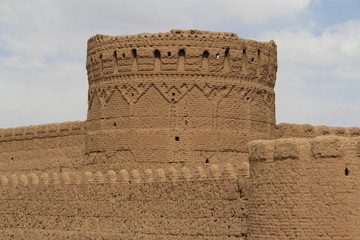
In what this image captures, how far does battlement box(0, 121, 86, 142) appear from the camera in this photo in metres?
37.4

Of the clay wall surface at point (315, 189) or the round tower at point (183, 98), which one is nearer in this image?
the clay wall surface at point (315, 189)

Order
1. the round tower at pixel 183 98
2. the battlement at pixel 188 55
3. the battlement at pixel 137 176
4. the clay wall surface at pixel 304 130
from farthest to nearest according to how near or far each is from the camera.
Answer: the clay wall surface at pixel 304 130
the battlement at pixel 188 55
the round tower at pixel 183 98
the battlement at pixel 137 176

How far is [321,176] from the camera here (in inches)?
910

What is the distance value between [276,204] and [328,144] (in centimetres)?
194

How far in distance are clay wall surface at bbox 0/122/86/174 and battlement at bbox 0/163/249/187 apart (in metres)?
2.94

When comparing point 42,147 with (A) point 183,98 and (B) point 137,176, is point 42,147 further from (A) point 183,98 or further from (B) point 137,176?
(B) point 137,176

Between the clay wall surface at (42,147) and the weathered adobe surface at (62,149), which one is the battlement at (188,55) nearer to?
the weathered adobe surface at (62,149)

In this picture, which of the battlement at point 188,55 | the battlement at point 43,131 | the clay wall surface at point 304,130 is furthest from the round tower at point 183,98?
the battlement at point 43,131

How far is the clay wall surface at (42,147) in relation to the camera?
3747 centimetres

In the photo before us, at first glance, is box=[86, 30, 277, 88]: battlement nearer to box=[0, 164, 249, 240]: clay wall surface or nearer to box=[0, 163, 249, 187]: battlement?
box=[0, 163, 249, 187]: battlement

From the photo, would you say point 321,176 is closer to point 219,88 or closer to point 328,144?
point 328,144

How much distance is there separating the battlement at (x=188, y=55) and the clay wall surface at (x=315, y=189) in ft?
31.5

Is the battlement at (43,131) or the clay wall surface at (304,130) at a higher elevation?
the battlement at (43,131)

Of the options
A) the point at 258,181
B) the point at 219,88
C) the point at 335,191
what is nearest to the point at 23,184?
the point at 219,88
